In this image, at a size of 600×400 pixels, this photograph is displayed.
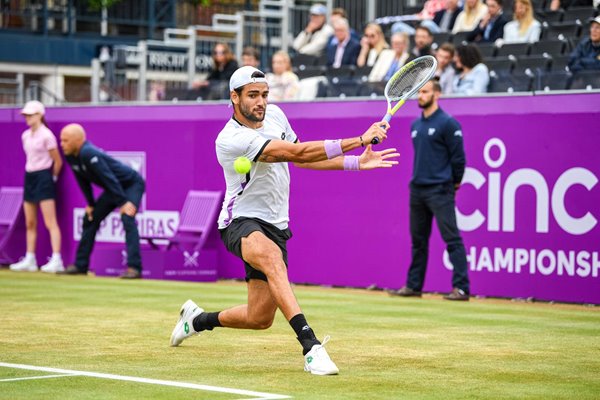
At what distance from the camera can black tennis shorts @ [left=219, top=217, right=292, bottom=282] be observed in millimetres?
9039

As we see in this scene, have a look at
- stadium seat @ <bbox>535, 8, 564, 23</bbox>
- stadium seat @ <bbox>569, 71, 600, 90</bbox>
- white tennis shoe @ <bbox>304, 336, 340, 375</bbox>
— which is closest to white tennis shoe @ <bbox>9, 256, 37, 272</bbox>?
stadium seat @ <bbox>535, 8, 564, 23</bbox>

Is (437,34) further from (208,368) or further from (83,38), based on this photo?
(83,38)

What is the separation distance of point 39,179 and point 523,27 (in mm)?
7492

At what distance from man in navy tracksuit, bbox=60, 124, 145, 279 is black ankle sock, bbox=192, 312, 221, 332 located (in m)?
8.01

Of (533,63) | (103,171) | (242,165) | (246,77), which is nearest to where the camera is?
(242,165)

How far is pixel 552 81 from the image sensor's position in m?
15.1

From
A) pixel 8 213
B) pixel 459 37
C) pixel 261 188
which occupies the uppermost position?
pixel 459 37

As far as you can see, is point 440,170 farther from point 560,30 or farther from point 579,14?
point 579,14

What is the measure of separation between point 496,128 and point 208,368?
7.24 metres

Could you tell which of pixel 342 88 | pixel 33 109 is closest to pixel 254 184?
pixel 342 88

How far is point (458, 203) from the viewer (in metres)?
15.5

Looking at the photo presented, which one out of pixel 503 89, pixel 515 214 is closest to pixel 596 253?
pixel 515 214

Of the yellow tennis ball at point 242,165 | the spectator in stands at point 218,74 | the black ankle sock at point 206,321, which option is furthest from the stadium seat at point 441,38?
the yellow tennis ball at point 242,165

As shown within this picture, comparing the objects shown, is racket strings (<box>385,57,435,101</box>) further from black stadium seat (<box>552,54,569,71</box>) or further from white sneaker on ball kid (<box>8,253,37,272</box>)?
white sneaker on ball kid (<box>8,253,37,272</box>)
